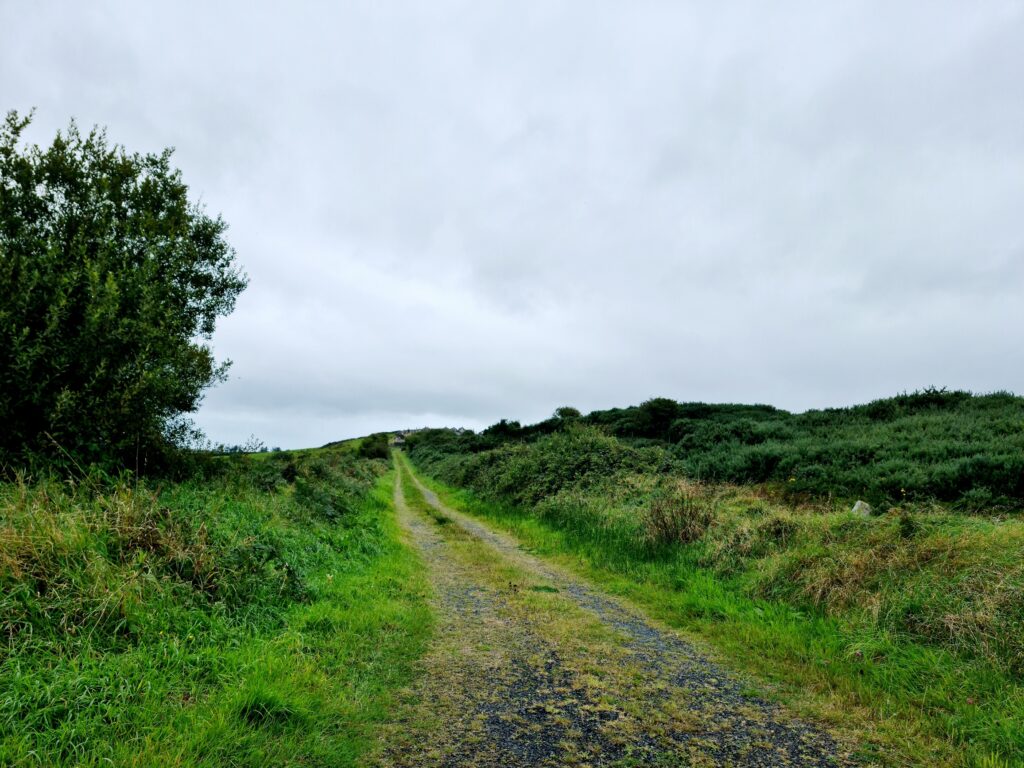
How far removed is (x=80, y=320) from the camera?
9602 mm

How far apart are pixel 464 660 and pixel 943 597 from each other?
5945mm

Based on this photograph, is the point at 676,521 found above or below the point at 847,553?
above

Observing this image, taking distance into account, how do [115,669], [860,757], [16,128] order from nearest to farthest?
[860,757]
[115,669]
[16,128]

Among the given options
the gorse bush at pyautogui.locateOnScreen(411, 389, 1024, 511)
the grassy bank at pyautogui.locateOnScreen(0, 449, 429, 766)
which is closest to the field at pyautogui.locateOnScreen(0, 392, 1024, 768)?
the grassy bank at pyautogui.locateOnScreen(0, 449, 429, 766)

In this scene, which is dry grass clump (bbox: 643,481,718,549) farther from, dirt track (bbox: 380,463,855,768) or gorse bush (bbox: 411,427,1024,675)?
dirt track (bbox: 380,463,855,768)

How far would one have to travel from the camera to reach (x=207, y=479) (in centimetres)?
1283

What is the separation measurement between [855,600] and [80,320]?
44.6ft

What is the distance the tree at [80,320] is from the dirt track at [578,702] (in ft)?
23.0

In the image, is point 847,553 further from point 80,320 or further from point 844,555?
point 80,320

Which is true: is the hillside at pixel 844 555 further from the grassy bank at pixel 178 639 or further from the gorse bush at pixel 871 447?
the grassy bank at pixel 178 639

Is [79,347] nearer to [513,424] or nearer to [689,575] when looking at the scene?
[689,575]

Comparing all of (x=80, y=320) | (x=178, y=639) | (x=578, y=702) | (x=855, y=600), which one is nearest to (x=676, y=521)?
(x=855, y=600)

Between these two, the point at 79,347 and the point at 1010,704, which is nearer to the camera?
the point at 1010,704

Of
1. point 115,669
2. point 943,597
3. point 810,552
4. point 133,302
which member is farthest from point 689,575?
point 133,302
